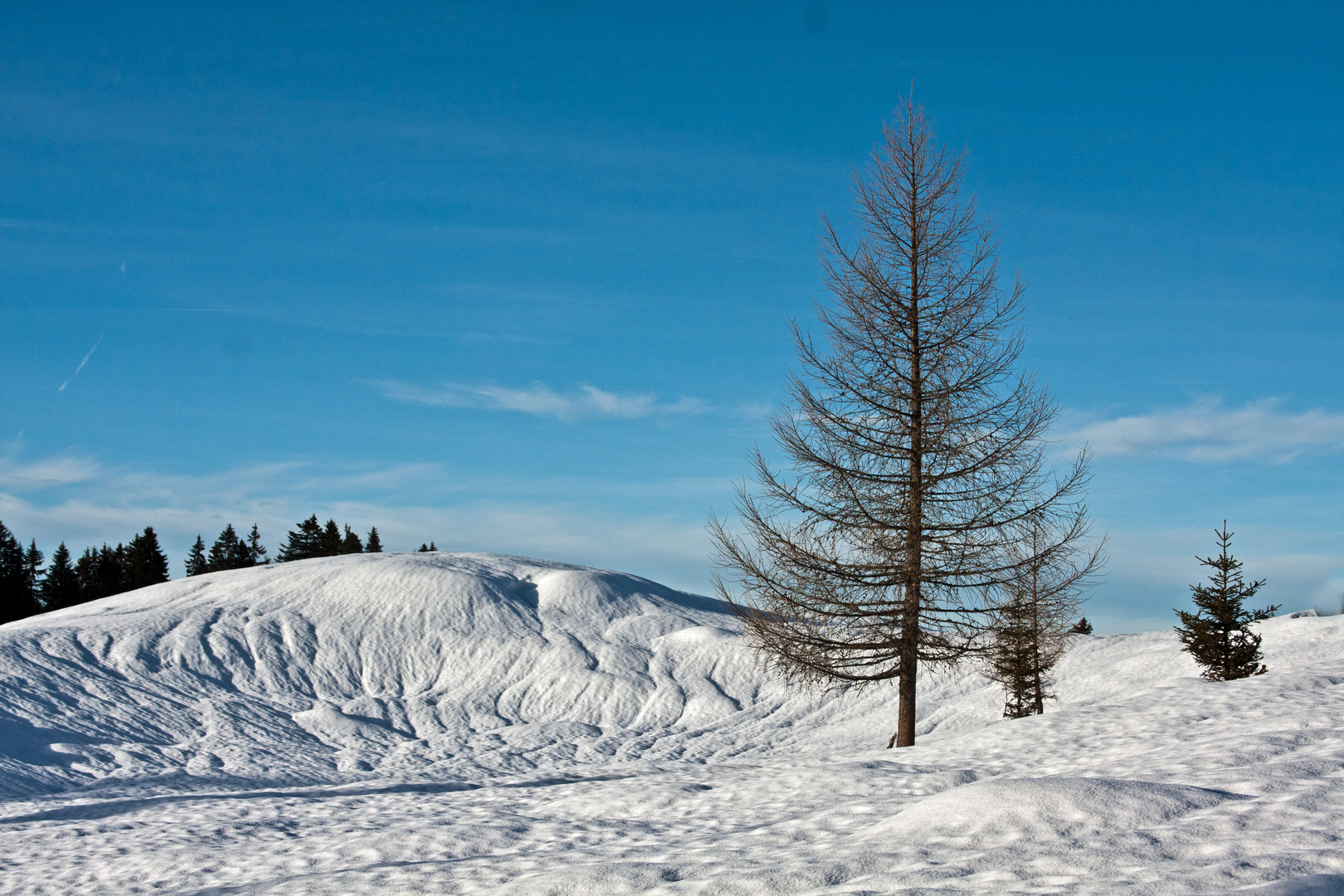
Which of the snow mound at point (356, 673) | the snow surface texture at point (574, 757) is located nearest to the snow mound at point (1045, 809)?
the snow surface texture at point (574, 757)

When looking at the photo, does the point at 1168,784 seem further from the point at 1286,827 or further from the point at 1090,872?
the point at 1090,872

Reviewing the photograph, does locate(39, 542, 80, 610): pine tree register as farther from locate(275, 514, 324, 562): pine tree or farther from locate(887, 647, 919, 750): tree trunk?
locate(887, 647, 919, 750): tree trunk

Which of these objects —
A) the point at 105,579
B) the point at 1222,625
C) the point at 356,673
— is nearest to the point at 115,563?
the point at 105,579

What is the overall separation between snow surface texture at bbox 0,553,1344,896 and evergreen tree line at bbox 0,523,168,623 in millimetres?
29801

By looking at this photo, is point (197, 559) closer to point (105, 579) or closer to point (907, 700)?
point (105, 579)

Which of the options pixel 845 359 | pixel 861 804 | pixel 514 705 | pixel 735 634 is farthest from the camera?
pixel 735 634

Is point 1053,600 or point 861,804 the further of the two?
point 1053,600

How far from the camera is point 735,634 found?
34406 mm

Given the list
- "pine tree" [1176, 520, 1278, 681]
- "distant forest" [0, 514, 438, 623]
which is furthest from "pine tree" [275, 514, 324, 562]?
"pine tree" [1176, 520, 1278, 681]

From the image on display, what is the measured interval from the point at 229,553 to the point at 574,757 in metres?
58.0

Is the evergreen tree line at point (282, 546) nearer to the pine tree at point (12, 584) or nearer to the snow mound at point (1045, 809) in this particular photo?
the pine tree at point (12, 584)

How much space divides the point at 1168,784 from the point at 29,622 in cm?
3932

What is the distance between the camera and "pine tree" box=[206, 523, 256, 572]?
239 feet

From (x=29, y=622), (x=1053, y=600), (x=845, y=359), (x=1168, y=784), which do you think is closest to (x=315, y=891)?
(x=1168, y=784)
